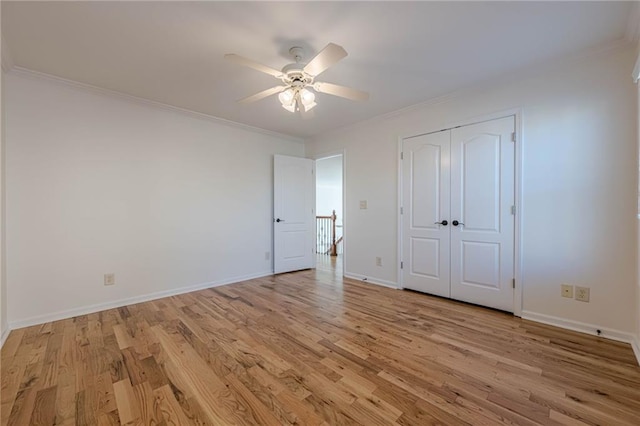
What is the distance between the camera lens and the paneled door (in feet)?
9.27

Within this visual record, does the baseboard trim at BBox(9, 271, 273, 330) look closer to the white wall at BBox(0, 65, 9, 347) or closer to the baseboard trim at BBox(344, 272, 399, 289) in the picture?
the white wall at BBox(0, 65, 9, 347)

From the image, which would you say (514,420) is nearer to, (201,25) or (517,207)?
(517,207)

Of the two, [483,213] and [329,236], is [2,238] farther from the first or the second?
[329,236]

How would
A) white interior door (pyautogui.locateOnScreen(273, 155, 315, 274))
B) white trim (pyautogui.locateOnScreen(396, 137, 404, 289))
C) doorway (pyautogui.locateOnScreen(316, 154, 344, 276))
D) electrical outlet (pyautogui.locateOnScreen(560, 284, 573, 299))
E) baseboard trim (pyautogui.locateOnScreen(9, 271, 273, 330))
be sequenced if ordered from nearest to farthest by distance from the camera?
1. electrical outlet (pyautogui.locateOnScreen(560, 284, 573, 299))
2. baseboard trim (pyautogui.locateOnScreen(9, 271, 273, 330))
3. white trim (pyautogui.locateOnScreen(396, 137, 404, 289))
4. white interior door (pyautogui.locateOnScreen(273, 155, 315, 274))
5. doorway (pyautogui.locateOnScreen(316, 154, 344, 276))

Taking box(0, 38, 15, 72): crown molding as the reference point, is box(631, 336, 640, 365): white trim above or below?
below

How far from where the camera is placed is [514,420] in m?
1.41

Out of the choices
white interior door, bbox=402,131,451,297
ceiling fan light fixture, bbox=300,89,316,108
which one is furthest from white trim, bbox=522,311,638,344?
ceiling fan light fixture, bbox=300,89,316,108

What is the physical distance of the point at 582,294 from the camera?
238 centimetres

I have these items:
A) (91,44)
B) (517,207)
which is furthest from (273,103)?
(517,207)

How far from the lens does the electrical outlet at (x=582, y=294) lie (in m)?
2.36

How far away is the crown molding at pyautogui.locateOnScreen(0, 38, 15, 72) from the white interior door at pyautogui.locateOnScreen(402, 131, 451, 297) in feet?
13.2

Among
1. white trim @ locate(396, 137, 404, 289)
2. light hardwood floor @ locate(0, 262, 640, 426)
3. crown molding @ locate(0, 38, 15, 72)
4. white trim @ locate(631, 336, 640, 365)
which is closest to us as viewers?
light hardwood floor @ locate(0, 262, 640, 426)

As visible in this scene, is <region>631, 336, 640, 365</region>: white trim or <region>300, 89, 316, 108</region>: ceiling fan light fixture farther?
<region>300, 89, 316, 108</region>: ceiling fan light fixture

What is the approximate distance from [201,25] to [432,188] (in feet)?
9.63
